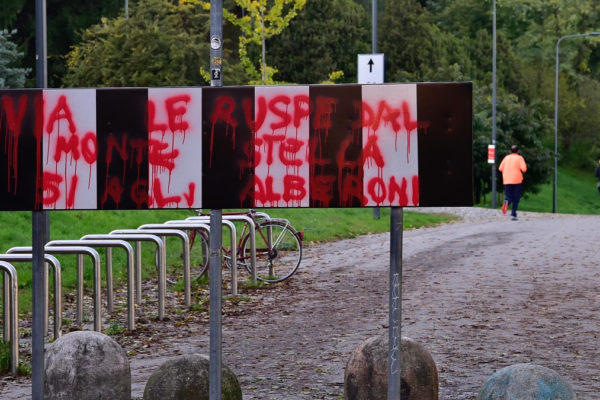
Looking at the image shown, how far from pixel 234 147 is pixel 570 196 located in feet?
224

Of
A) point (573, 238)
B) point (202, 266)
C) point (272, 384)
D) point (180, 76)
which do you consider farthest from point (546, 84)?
point (272, 384)

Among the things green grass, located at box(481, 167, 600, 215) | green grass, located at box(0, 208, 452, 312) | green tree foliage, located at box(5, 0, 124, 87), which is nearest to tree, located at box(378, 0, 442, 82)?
green grass, located at box(481, 167, 600, 215)

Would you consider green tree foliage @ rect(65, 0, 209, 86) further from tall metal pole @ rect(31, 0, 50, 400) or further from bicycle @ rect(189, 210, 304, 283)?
tall metal pole @ rect(31, 0, 50, 400)

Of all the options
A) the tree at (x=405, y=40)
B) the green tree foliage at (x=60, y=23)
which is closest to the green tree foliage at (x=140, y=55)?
the green tree foliage at (x=60, y=23)

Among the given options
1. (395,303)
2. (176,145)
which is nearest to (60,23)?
(176,145)

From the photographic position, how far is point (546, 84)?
73875 millimetres

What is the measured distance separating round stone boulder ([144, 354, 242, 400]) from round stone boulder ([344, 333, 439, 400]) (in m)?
0.67

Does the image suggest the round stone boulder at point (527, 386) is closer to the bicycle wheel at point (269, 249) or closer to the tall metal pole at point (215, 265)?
the tall metal pole at point (215, 265)

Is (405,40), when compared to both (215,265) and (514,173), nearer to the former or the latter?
(514,173)

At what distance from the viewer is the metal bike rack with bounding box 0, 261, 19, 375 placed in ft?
30.2

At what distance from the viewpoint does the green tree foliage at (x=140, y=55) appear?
131 ft

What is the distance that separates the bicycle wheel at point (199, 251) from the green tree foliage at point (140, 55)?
23.5m

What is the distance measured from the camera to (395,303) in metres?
5.52

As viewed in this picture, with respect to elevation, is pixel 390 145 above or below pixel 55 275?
above
